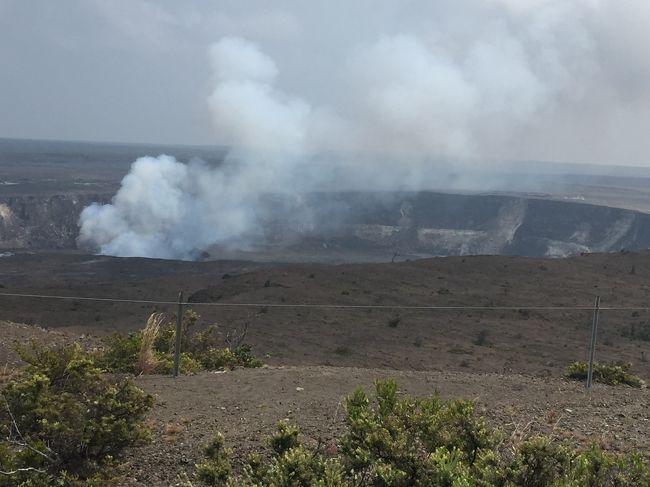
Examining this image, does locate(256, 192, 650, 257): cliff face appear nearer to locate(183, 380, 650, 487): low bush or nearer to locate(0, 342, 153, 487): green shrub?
locate(0, 342, 153, 487): green shrub

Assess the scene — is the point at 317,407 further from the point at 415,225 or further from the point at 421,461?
the point at 415,225

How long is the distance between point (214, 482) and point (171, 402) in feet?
8.86

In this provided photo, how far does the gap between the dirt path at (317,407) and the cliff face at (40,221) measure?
52774 millimetres

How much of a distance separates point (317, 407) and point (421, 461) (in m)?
2.64

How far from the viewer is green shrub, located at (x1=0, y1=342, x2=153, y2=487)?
5535mm

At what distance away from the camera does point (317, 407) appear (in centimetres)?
773

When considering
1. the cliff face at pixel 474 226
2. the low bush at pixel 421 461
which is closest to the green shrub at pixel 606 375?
the low bush at pixel 421 461

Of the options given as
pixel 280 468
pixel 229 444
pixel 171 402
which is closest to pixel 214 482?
pixel 280 468

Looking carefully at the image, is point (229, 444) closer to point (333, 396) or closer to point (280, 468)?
point (280, 468)

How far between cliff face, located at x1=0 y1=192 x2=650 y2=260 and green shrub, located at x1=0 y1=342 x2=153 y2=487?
175ft

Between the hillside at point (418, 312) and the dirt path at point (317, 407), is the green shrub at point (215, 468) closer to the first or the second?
the dirt path at point (317, 407)

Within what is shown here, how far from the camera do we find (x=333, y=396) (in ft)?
27.6

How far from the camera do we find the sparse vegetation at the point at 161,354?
30.7 feet

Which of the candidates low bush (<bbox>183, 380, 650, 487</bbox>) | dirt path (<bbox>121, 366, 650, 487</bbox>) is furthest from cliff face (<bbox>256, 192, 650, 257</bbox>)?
low bush (<bbox>183, 380, 650, 487</bbox>)
